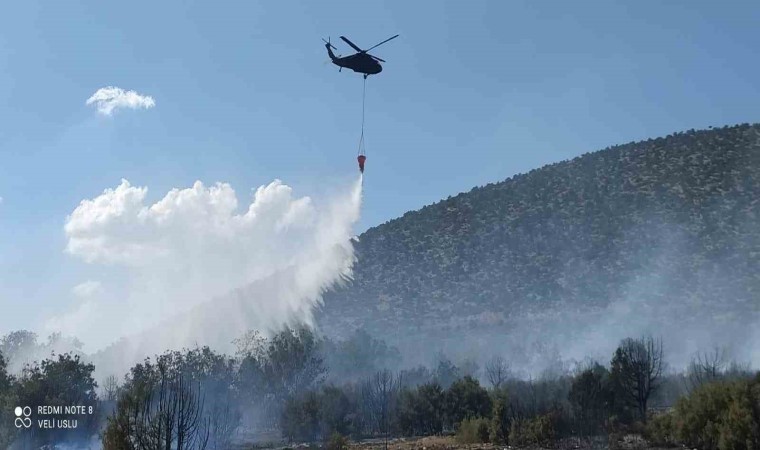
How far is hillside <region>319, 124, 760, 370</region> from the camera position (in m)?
89.4

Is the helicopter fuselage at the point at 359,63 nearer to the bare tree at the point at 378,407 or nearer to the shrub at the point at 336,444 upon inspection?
the shrub at the point at 336,444

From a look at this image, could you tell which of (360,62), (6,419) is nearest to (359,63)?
(360,62)

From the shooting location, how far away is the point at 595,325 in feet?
298

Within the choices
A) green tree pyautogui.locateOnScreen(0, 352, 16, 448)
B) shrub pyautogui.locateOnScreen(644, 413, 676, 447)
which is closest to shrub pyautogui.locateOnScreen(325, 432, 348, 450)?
shrub pyautogui.locateOnScreen(644, 413, 676, 447)

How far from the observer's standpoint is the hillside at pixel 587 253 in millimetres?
89438

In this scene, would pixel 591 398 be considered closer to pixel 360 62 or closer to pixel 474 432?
pixel 474 432

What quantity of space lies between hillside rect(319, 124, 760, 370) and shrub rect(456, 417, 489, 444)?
47260 millimetres

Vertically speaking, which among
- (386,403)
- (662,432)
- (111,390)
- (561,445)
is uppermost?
(111,390)

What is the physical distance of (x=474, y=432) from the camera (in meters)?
43.9

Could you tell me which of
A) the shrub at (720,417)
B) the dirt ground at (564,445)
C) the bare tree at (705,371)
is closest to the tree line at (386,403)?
the shrub at (720,417)

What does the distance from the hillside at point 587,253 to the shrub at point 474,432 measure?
47.3 meters

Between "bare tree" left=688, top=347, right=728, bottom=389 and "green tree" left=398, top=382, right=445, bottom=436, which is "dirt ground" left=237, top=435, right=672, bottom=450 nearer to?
"bare tree" left=688, top=347, right=728, bottom=389

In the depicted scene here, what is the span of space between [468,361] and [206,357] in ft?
101

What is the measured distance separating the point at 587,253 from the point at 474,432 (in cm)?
6196
